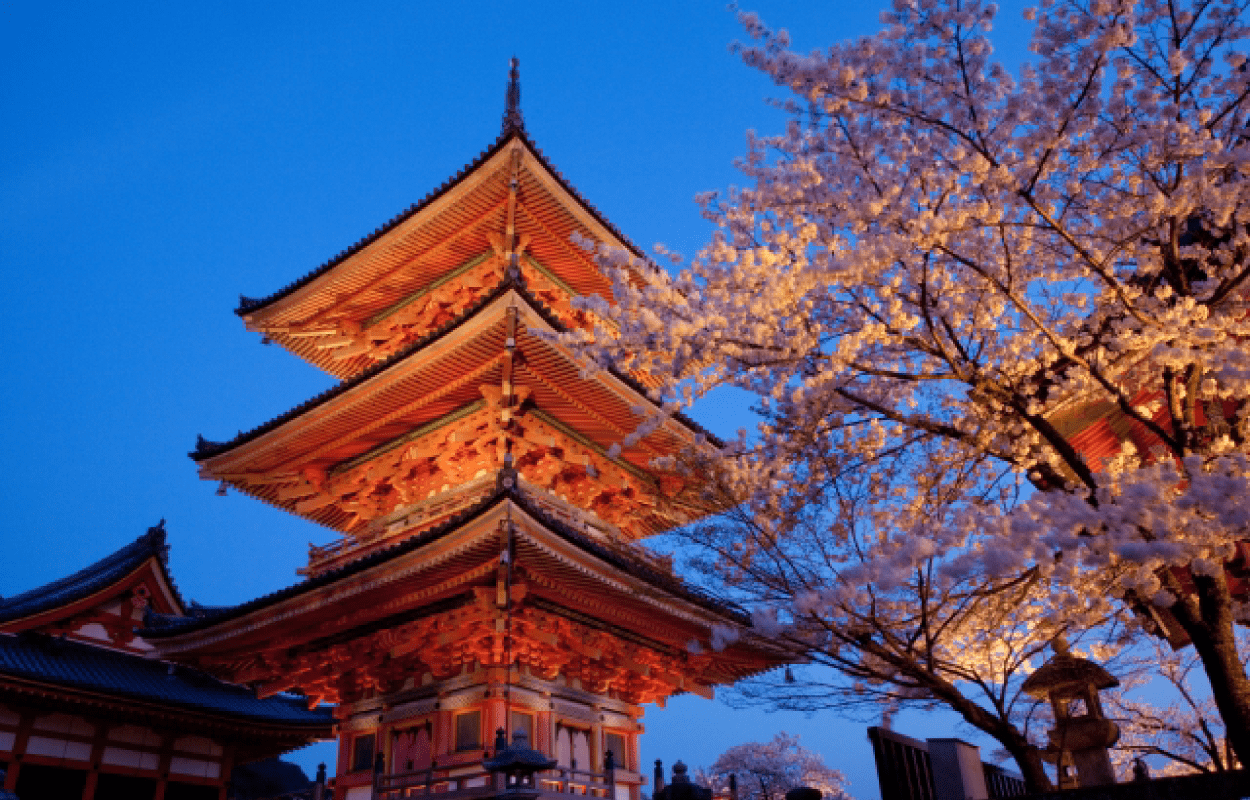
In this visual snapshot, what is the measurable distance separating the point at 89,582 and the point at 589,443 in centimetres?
1092

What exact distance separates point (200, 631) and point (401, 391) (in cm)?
449

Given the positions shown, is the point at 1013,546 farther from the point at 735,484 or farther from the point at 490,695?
the point at 490,695

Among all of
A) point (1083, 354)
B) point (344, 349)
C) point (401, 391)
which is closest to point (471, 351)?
point (401, 391)

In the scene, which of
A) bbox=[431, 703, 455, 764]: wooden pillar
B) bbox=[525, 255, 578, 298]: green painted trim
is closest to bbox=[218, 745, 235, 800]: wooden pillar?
bbox=[431, 703, 455, 764]: wooden pillar

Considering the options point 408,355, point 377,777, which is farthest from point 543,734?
point 408,355

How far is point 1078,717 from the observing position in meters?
6.53

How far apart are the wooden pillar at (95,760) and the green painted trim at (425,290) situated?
8.38m

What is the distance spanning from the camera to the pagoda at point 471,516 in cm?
1024

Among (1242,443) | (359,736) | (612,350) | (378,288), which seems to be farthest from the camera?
(378,288)

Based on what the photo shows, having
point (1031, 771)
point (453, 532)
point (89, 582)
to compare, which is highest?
point (89, 582)

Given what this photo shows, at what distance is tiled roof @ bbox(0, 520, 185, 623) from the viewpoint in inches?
577

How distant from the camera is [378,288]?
1460cm

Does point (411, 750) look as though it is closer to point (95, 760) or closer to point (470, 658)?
point (470, 658)

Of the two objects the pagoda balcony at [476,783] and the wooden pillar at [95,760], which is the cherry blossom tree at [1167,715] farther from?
the wooden pillar at [95,760]
